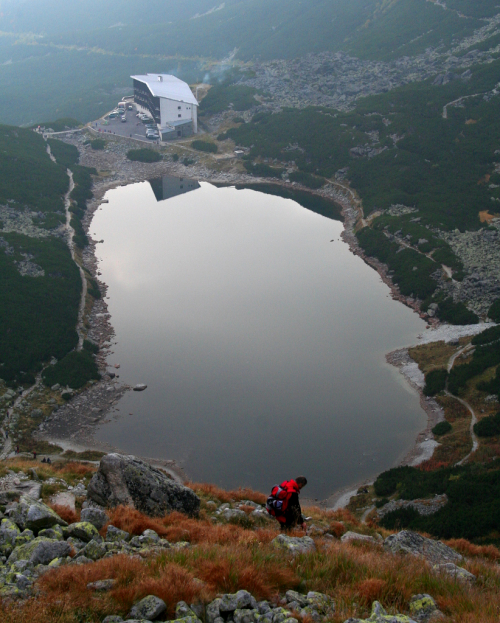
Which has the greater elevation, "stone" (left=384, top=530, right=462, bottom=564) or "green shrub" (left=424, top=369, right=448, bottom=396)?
"stone" (left=384, top=530, right=462, bottom=564)

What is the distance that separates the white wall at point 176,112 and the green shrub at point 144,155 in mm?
8847

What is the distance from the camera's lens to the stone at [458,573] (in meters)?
10.1

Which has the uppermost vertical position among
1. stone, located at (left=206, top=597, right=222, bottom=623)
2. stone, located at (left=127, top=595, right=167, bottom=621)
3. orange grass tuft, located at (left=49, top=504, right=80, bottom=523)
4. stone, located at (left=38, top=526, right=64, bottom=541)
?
stone, located at (left=127, top=595, right=167, bottom=621)

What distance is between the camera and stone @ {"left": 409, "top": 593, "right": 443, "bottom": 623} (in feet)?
27.1

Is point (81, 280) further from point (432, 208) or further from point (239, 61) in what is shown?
point (239, 61)

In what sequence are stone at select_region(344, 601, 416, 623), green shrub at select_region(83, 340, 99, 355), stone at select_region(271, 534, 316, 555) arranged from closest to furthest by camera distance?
stone at select_region(344, 601, 416, 623) < stone at select_region(271, 534, 316, 555) < green shrub at select_region(83, 340, 99, 355)

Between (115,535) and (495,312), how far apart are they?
140 ft

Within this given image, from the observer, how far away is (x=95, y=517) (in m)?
11.7

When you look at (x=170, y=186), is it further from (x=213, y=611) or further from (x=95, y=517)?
(x=213, y=611)

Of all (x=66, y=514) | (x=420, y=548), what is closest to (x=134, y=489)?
(x=66, y=514)

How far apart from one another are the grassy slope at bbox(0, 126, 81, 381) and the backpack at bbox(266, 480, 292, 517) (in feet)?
104

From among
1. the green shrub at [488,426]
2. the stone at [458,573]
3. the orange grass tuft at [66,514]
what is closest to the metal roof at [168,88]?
the green shrub at [488,426]

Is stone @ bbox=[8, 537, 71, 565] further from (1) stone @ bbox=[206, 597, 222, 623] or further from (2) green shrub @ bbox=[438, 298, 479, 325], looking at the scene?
(2) green shrub @ bbox=[438, 298, 479, 325]

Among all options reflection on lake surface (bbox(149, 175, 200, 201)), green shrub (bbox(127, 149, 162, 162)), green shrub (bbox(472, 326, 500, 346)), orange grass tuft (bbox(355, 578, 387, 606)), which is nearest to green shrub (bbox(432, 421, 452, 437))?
green shrub (bbox(472, 326, 500, 346))
